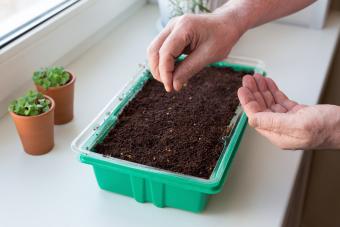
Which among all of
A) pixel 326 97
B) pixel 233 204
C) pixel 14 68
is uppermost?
pixel 14 68

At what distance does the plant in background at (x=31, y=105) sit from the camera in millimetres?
815

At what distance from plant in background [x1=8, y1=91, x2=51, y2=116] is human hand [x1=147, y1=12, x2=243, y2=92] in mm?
219

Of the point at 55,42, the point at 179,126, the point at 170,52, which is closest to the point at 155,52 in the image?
the point at 170,52

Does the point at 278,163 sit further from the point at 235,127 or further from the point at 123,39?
the point at 123,39

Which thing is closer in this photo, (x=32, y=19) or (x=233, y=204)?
(x=233, y=204)

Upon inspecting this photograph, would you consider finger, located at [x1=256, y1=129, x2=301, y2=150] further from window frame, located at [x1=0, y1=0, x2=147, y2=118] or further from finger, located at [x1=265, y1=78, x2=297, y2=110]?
window frame, located at [x1=0, y1=0, x2=147, y2=118]

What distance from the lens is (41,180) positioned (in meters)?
0.82

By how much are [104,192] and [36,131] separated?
0.18 meters

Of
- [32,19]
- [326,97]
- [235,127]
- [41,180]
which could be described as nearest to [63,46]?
[32,19]

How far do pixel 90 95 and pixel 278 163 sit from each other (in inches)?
18.4

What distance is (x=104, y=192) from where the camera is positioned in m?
0.80

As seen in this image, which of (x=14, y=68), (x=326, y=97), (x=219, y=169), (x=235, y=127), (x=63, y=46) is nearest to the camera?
(x=219, y=169)

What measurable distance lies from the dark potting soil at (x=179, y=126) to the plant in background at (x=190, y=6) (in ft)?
0.75

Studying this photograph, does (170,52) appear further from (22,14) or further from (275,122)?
(22,14)
